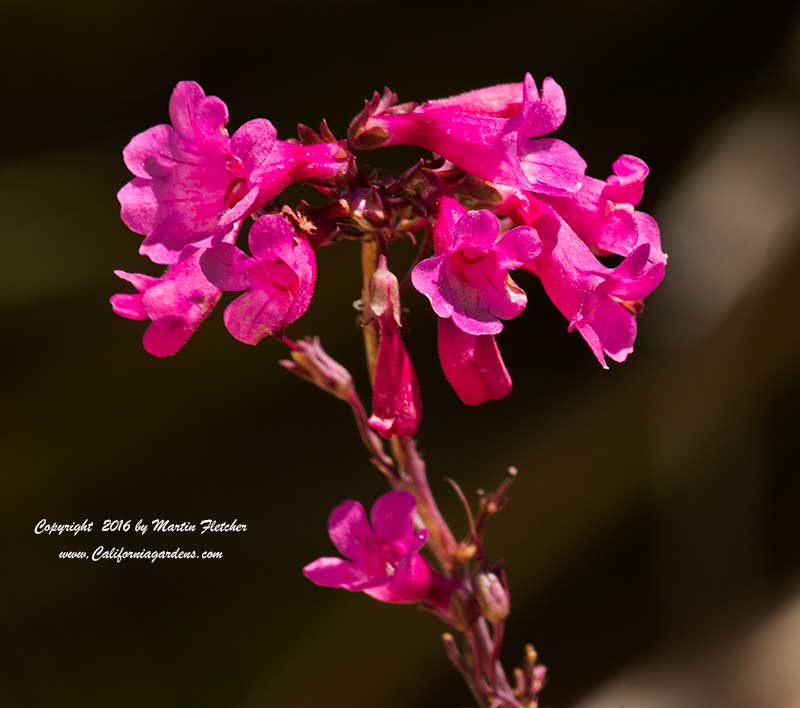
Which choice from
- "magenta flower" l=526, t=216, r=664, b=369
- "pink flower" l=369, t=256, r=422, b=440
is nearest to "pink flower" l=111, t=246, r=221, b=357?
"pink flower" l=369, t=256, r=422, b=440

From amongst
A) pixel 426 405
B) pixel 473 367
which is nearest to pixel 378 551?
pixel 473 367

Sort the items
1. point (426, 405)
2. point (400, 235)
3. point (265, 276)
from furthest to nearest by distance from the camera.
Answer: point (426, 405) < point (400, 235) < point (265, 276)

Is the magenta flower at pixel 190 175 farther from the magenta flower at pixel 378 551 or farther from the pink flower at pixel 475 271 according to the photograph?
the magenta flower at pixel 378 551

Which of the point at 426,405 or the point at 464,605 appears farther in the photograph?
the point at 426,405

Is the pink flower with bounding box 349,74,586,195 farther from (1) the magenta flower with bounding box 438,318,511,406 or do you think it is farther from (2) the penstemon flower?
(1) the magenta flower with bounding box 438,318,511,406

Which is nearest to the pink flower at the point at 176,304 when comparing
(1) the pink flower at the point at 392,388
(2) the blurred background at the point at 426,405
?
(1) the pink flower at the point at 392,388

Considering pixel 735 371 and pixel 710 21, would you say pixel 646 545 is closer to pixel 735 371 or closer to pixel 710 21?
pixel 735 371

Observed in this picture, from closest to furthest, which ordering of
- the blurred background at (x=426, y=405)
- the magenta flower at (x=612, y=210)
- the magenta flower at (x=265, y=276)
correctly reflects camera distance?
the magenta flower at (x=265, y=276)
the magenta flower at (x=612, y=210)
the blurred background at (x=426, y=405)

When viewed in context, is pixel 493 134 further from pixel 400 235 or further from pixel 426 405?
pixel 426 405
